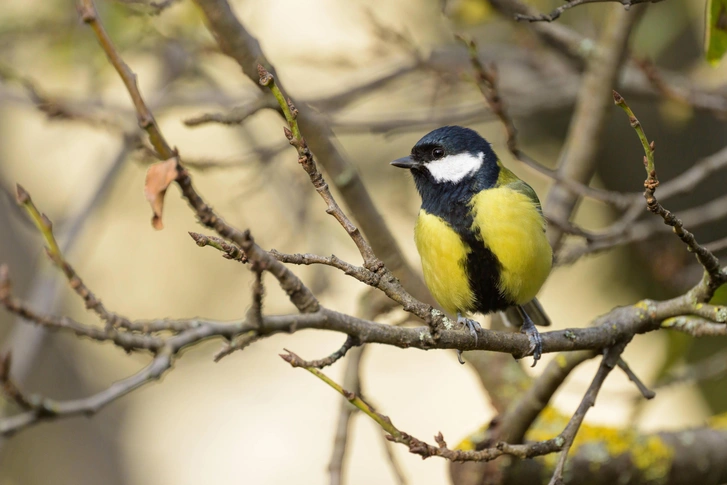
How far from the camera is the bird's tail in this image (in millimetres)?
2883

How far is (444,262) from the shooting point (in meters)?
2.45

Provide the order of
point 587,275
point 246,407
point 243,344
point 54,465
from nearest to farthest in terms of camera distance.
→ point 243,344, point 54,465, point 587,275, point 246,407

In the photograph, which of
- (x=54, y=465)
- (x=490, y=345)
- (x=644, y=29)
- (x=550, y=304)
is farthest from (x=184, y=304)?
(x=490, y=345)

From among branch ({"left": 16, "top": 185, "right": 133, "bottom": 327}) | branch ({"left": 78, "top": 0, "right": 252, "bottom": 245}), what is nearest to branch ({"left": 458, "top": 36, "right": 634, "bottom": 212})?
branch ({"left": 78, "top": 0, "right": 252, "bottom": 245})

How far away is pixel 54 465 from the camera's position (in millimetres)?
4441

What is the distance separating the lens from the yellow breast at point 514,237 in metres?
2.39

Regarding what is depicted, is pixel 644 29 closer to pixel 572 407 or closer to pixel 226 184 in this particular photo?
pixel 226 184

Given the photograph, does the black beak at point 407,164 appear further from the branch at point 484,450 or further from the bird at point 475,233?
the branch at point 484,450

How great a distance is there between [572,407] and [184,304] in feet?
11.3

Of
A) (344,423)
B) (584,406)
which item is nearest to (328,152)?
(344,423)

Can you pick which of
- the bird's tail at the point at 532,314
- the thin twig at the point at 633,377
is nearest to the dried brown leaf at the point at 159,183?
the thin twig at the point at 633,377

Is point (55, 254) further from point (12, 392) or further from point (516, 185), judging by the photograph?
point (516, 185)

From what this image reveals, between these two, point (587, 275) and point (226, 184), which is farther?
point (226, 184)

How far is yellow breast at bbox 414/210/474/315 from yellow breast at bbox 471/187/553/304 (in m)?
0.10
